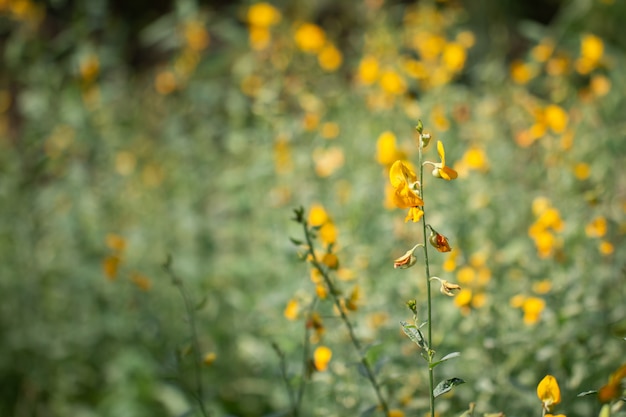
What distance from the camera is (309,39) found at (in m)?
3.30

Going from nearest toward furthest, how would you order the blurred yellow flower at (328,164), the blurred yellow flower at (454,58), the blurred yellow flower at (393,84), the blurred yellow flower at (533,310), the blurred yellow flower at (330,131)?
the blurred yellow flower at (533,310) → the blurred yellow flower at (393,84) → the blurred yellow flower at (328,164) → the blurred yellow flower at (454,58) → the blurred yellow flower at (330,131)

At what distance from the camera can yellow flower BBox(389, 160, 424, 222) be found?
3.89 ft

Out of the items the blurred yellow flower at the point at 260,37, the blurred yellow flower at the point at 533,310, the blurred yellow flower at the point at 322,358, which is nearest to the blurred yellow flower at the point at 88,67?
the blurred yellow flower at the point at 260,37

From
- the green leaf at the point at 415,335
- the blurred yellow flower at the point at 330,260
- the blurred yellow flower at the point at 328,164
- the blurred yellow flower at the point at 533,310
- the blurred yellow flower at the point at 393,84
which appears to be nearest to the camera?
the green leaf at the point at 415,335

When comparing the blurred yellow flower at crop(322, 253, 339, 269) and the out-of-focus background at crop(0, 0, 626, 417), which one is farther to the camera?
the out-of-focus background at crop(0, 0, 626, 417)

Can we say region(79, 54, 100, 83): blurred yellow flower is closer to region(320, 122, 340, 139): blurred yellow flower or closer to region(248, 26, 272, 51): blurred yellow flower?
region(248, 26, 272, 51): blurred yellow flower

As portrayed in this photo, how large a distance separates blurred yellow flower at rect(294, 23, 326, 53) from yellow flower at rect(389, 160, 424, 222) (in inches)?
87.4

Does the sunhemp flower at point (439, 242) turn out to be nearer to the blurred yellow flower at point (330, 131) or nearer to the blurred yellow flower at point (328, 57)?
the blurred yellow flower at point (330, 131)

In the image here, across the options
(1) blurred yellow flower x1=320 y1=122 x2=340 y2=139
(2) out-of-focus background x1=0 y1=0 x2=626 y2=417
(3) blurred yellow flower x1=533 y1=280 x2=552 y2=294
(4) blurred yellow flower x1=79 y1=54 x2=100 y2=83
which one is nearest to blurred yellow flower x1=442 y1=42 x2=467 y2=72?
(2) out-of-focus background x1=0 y1=0 x2=626 y2=417

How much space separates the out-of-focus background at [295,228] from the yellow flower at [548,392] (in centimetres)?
46

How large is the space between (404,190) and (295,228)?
1.10 meters

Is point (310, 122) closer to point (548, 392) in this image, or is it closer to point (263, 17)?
point (263, 17)

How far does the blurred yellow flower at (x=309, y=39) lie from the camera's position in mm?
3299

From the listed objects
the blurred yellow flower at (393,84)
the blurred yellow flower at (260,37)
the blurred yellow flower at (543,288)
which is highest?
the blurred yellow flower at (393,84)
